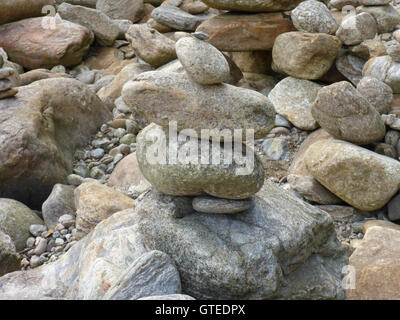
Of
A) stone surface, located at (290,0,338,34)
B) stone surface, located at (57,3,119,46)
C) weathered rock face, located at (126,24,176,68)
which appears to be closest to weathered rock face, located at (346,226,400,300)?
stone surface, located at (290,0,338,34)

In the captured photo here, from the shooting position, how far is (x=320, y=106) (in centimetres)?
636

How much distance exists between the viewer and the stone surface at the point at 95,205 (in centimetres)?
559

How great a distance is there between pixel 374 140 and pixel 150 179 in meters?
3.44

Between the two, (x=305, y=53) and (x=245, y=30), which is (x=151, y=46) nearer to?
(x=245, y=30)

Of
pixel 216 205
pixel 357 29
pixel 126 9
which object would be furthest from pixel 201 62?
pixel 126 9

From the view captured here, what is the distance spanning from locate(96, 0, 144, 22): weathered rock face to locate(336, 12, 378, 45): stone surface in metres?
6.24

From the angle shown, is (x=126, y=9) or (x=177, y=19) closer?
(x=177, y=19)

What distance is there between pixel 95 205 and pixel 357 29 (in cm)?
471

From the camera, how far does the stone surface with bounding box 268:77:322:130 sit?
7.38 m

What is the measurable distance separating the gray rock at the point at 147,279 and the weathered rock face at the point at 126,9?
382 inches

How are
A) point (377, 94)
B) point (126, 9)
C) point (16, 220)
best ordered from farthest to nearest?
point (126, 9) → point (377, 94) → point (16, 220)

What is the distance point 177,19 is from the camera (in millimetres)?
10281

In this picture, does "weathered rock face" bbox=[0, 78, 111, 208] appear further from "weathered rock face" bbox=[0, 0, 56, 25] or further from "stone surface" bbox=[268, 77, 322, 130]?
"weathered rock face" bbox=[0, 0, 56, 25]

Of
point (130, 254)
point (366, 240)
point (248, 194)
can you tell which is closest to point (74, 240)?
point (130, 254)
